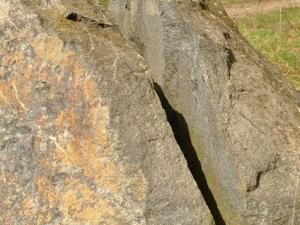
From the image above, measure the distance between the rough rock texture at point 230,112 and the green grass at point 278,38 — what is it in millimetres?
4393

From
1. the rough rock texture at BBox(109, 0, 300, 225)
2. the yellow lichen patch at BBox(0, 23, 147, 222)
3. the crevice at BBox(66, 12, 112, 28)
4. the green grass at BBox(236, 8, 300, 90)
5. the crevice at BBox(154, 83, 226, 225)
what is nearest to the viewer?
the yellow lichen patch at BBox(0, 23, 147, 222)

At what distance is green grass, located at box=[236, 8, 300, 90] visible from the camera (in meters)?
9.91

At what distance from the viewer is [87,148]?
12.6 ft

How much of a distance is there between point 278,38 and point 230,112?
7045 mm

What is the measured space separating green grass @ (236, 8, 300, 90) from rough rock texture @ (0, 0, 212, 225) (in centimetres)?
541

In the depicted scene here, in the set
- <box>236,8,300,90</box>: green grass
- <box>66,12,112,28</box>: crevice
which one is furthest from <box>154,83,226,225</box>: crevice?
<box>236,8,300,90</box>: green grass

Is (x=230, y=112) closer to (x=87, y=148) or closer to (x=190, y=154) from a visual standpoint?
(x=190, y=154)

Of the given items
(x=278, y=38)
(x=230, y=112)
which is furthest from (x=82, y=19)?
(x=278, y=38)

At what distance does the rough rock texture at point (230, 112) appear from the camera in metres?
4.27

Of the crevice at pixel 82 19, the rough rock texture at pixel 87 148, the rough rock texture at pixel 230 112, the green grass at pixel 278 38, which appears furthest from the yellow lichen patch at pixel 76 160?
the green grass at pixel 278 38

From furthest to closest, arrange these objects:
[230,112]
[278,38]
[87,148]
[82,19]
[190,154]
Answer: [278,38]
[190,154]
[230,112]
[82,19]
[87,148]

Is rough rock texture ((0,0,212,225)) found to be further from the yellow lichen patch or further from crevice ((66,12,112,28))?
crevice ((66,12,112,28))

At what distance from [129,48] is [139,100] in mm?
386

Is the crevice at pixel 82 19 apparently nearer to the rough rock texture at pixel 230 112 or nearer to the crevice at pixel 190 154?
the rough rock texture at pixel 230 112
